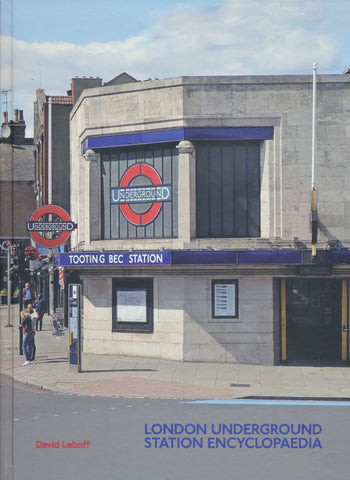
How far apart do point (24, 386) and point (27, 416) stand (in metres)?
5.12

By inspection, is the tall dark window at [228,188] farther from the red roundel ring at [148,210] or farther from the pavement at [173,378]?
the pavement at [173,378]

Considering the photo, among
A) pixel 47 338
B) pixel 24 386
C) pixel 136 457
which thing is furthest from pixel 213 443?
pixel 47 338

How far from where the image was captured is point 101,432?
15555 mm

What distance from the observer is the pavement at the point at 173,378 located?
21219mm

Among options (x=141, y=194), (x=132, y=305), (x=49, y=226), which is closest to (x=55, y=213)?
(x=49, y=226)

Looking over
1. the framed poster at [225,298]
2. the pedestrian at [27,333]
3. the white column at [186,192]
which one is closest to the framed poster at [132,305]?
the framed poster at [225,298]

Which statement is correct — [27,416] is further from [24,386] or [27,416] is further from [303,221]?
[303,221]

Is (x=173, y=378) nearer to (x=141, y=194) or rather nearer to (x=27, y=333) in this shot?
(x=27, y=333)

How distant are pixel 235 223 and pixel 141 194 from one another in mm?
3878

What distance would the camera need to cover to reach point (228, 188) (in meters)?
27.5

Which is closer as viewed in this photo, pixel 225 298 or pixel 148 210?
pixel 225 298

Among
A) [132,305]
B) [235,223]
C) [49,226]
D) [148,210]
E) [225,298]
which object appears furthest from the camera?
[132,305]

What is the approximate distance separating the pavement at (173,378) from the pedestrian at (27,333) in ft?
1.22

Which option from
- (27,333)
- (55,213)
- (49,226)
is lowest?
(27,333)
